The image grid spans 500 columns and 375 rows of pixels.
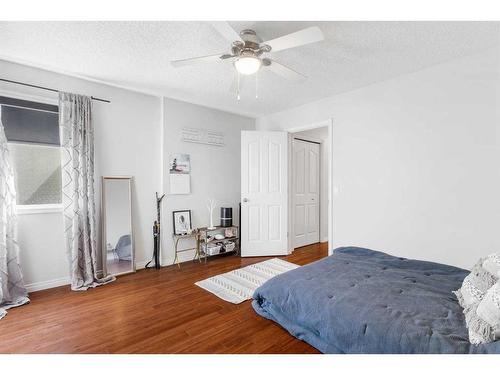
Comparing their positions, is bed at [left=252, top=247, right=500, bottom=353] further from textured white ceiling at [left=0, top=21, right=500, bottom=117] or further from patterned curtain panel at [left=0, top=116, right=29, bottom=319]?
patterned curtain panel at [left=0, top=116, right=29, bottom=319]

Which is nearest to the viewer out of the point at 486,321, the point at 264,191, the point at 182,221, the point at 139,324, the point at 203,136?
the point at 486,321

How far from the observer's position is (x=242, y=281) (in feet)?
9.71

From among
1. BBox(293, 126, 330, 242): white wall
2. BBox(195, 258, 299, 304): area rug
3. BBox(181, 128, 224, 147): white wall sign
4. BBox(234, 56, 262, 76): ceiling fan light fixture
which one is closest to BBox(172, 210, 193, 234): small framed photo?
BBox(195, 258, 299, 304): area rug

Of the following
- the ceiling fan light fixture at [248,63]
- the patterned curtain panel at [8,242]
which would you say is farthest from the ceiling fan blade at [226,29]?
the patterned curtain panel at [8,242]

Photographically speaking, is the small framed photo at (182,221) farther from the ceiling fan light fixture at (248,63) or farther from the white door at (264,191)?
the ceiling fan light fixture at (248,63)

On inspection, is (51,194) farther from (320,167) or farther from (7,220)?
(320,167)

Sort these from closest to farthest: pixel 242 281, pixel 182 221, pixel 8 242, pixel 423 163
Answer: pixel 8 242 → pixel 423 163 → pixel 242 281 → pixel 182 221

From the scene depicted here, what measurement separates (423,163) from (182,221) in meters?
3.17

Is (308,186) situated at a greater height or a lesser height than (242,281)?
greater

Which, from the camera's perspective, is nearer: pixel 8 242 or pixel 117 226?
pixel 8 242

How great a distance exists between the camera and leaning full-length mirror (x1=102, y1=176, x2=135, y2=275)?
3.14 metres

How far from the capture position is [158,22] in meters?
1.89

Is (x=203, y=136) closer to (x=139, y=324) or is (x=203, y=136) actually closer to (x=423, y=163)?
(x=139, y=324)

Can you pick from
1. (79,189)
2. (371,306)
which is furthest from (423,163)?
(79,189)
